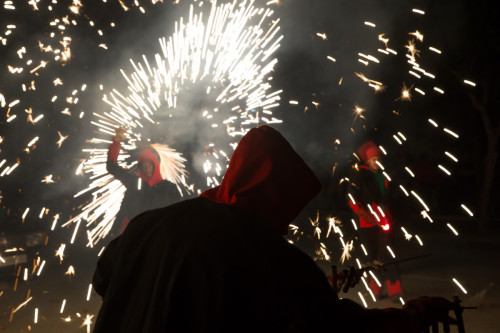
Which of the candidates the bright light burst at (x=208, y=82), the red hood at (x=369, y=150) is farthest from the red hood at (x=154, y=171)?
the red hood at (x=369, y=150)

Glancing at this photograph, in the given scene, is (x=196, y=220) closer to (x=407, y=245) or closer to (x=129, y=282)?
(x=129, y=282)

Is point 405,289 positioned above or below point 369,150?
below

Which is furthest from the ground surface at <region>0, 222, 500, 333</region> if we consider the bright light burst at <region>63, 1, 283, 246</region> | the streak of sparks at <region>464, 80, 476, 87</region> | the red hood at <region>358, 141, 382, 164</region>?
the streak of sparks at <region>464, 80, 476, 87</region>

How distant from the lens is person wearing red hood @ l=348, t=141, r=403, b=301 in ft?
20.9

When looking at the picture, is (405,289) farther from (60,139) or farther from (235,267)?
(235,267)

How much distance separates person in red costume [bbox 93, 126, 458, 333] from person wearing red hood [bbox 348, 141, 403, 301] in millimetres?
4437

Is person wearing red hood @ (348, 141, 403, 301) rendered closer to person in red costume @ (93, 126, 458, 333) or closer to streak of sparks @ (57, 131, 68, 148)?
person in red costume @ (93, 126, 458, 333)

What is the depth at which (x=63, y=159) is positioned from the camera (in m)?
8.93

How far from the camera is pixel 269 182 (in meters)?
1.89

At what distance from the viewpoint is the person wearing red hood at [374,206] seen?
6.37m

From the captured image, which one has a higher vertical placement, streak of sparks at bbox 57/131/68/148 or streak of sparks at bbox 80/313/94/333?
streak of sparks at bbox 57/131/68/148

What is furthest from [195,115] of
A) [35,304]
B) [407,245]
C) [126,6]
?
[407,245]

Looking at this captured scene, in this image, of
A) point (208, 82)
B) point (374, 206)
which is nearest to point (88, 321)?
point (208, 82)

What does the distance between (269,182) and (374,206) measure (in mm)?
4746
